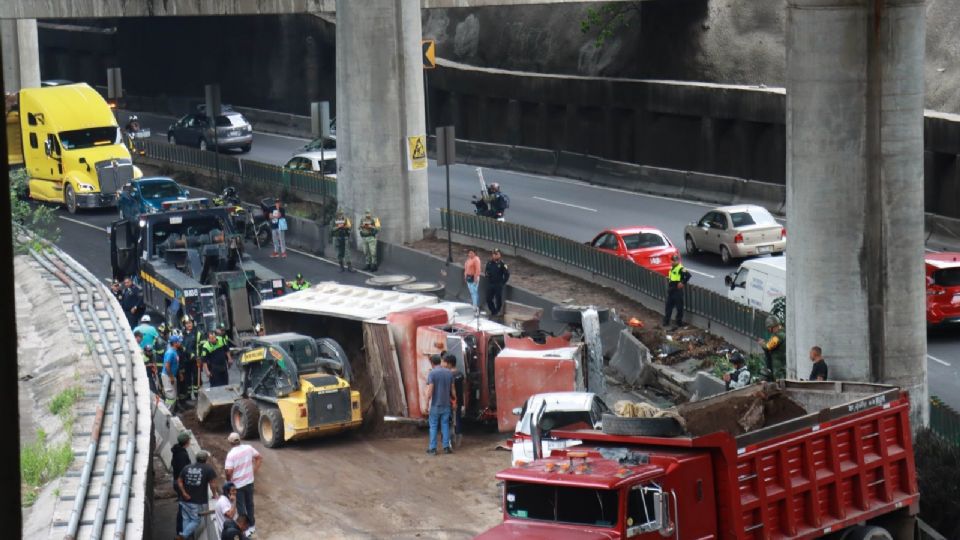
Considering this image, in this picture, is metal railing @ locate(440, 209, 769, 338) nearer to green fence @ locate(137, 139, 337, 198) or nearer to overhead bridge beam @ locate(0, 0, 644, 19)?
green fence @ locate(137, 139, 337, 198)

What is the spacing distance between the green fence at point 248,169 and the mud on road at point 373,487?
69.9 feet

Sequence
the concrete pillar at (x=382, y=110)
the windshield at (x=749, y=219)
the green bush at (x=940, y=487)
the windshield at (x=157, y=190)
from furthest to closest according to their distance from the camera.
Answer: the windshield at (x=157, y=190)
the concrete pillar at (x=382, y=110)
the windshield at (x=749, y=219)
the green bush at (x=940, y=487)

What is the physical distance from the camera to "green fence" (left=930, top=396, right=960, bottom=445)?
2066 cm

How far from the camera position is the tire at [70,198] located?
147 feet

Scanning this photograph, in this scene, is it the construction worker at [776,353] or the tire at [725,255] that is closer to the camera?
the construction worker at [776,353]

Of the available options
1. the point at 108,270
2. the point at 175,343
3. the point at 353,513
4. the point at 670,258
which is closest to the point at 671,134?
the point at 670,258

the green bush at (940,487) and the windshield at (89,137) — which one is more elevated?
the windshield at (89,137)

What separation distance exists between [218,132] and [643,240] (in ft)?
91.8

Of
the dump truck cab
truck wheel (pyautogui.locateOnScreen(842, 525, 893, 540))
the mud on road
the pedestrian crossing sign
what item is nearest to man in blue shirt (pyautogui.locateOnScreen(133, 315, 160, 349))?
the mud on road

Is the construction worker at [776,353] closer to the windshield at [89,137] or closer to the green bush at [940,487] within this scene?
the green bush at [940,487]

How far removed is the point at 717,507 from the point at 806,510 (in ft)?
3.96

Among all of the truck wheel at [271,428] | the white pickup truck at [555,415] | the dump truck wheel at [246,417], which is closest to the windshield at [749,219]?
the dump truck wheel at [246,417]

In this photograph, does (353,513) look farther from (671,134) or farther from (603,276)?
(671,134)

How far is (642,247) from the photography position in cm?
3481
